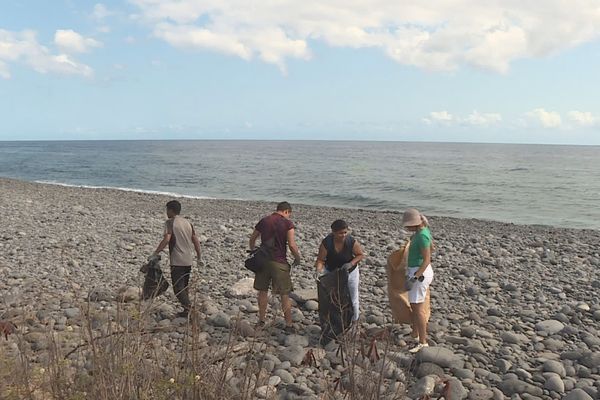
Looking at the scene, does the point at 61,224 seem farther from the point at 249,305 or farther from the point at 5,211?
the point at 249,305

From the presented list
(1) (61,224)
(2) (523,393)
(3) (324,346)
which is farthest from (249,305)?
(1) (61,224)

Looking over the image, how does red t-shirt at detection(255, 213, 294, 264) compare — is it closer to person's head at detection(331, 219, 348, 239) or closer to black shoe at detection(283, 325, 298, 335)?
person's head at detection(331, 219, 348, 239)

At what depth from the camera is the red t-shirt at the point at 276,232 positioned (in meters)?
6.53

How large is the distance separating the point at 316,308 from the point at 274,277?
1570 millimetres

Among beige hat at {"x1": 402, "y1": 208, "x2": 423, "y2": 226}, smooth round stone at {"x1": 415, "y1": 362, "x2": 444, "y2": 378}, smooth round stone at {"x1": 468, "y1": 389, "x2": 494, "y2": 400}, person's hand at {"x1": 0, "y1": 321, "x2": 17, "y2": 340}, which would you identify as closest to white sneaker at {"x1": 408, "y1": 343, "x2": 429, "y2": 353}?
smooth round stone at {"x1": 415, "y1": 362, "x2": 444, "y2": 378}

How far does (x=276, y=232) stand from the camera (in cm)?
652

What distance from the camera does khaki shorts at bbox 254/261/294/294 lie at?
21.4 ft

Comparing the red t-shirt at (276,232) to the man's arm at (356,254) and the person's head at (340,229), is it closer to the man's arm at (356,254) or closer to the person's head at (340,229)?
the person's head at (340,229)

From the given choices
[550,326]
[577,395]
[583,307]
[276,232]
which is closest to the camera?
[577,395]

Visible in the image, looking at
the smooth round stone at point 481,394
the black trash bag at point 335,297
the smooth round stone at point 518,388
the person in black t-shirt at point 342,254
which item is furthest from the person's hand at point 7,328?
the smooth round stone at point 518,388

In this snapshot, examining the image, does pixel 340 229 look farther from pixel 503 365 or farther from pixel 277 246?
pixel 503 365

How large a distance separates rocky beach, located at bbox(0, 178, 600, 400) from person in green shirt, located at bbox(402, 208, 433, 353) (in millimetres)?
326

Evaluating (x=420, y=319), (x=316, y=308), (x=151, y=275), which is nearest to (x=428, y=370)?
(x=420, y=319)

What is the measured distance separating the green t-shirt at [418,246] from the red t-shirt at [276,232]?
5.02 feet
